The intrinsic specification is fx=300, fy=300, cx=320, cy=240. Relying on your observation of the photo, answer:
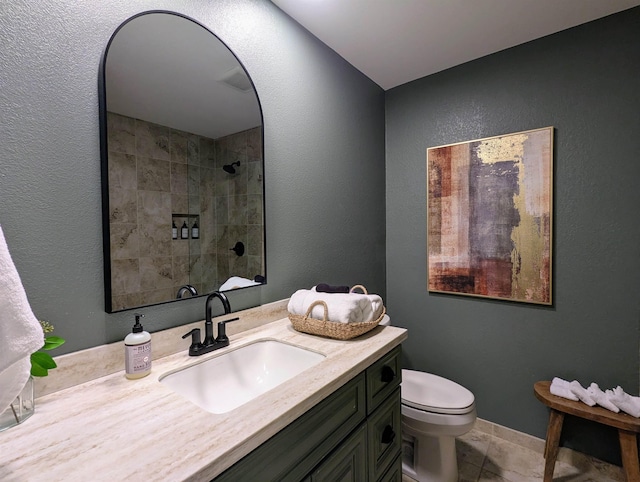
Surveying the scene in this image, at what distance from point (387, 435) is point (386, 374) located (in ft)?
0.79

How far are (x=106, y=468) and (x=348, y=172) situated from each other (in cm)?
178

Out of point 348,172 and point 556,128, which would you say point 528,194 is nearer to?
point 556,128

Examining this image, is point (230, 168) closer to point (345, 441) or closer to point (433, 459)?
point (345, 441)

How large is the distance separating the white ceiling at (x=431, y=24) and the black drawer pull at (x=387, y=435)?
194 cm

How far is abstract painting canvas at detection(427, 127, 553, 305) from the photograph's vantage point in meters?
1.79

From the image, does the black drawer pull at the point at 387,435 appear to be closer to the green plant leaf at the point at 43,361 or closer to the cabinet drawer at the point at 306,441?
the cabinet drawer at the point at 306,441

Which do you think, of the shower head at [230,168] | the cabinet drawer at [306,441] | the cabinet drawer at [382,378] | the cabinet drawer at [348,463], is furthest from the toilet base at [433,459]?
the shower head at [230,168]

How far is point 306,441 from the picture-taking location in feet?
2.59

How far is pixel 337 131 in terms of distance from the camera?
1.90 m

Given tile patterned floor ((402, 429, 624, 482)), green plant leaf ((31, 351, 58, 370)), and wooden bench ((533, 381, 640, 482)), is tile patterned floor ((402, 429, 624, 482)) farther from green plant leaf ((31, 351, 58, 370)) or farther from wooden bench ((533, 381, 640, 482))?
green plant leaf ((31, 351, 58, 370))

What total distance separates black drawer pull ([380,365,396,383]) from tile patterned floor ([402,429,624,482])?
925 millimetres

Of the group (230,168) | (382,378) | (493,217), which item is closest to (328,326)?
(382,378)

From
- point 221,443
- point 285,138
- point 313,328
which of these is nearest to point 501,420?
point 313,328

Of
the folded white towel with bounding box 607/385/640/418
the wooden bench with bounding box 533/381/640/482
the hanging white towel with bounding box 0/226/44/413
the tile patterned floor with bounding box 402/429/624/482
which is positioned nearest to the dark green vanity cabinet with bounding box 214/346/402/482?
the hanging white towel with bounding box 0/226/44/413
